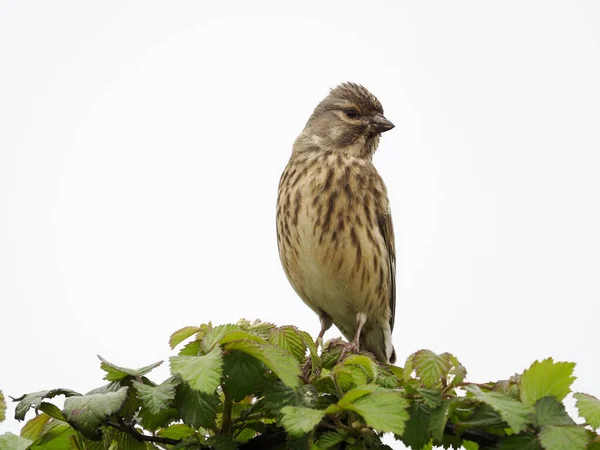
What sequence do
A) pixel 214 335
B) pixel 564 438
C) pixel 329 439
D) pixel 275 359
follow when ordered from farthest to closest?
pixel 214 335
pixel 275 359
pixel 329 439
pixel 564 438

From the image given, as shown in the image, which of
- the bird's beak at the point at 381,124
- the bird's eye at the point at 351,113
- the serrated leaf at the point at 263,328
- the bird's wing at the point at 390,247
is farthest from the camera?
the bird's eye at the point at 351,113

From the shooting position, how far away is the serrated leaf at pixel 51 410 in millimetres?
2523

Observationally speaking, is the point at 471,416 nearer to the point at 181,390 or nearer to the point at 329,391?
the point at 329,391

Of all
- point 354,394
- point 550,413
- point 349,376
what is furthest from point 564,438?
point 349,376

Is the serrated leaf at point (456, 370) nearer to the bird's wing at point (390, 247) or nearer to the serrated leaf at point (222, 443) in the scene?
the serrated leaf at point (222, 443)

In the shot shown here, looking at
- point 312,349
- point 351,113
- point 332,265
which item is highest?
point 351,113

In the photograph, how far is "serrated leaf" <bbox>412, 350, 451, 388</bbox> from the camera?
8.11 ft

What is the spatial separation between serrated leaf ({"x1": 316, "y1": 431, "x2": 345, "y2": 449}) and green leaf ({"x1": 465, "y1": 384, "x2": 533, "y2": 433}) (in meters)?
0.43

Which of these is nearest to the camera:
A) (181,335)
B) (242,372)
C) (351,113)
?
(242,372)

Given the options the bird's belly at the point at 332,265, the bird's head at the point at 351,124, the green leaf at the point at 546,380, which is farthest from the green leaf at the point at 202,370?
the bird's head at the point at 351,124

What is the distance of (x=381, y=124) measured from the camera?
7.21 metres

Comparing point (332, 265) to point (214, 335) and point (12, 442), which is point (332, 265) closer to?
point (214, 335)

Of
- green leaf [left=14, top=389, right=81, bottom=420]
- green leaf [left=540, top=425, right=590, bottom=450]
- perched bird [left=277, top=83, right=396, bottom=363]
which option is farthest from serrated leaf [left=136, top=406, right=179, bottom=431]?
perched bird [left=277, top=83, right=396, bottom=363]

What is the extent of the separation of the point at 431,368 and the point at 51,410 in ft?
4.15
